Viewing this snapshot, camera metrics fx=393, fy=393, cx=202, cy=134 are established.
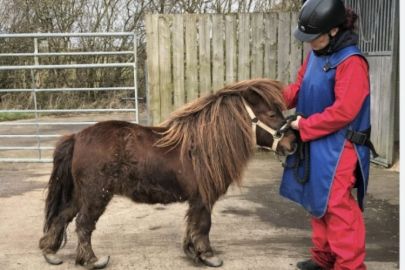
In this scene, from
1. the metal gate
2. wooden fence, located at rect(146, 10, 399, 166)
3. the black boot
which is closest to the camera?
the black boot

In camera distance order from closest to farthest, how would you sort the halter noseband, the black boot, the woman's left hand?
the woman's left hand, the halter noseband, the black boot

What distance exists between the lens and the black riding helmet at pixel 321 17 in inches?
97.1

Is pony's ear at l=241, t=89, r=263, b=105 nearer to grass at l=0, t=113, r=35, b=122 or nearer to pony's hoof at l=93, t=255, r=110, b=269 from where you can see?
pony's hoof at l=93, t=255, r=110, b=269

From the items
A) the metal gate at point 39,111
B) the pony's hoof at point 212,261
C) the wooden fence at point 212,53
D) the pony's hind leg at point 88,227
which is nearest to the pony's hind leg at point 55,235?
the pony's hind leg at point 88,227

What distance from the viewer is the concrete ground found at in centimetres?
321

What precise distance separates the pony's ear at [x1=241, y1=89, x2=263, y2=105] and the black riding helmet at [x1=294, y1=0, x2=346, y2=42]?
578mm

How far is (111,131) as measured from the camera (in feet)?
9.87

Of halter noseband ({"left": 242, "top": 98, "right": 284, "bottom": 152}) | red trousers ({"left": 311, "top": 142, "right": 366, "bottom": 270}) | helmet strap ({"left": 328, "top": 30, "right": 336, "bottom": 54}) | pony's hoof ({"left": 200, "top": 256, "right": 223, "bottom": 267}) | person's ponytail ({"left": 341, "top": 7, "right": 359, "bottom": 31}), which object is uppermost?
person's ponytail ({"left": 341, "top": 7, "right": 359, "bottom": 31})

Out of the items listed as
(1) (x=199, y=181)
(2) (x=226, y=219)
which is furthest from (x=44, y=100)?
(1) (x=199, y=181)

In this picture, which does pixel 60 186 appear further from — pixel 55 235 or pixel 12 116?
pixel 12 116

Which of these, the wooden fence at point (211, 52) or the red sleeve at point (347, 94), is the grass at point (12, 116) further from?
the red sleeve at point (347, 94)

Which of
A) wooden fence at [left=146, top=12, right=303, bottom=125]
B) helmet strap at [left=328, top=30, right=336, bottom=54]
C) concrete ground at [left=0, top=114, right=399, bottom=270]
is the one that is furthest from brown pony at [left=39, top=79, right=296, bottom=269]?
wooden fence at [left=146, top=12, right=303, bottom=125]

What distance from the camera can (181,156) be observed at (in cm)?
298

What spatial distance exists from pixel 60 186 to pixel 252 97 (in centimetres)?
168
